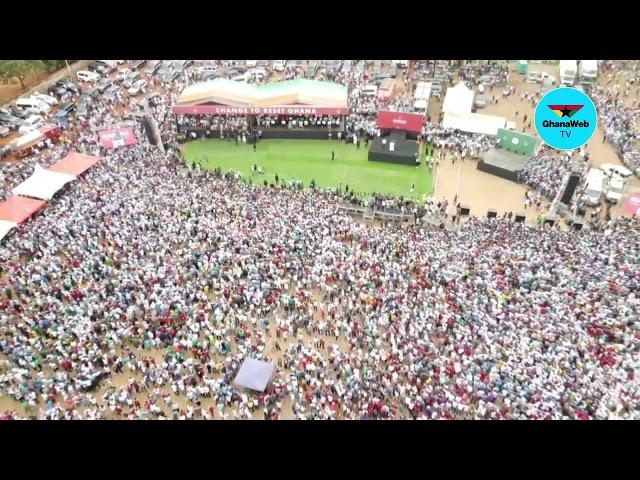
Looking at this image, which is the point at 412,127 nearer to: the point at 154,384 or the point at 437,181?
the point at 437,181

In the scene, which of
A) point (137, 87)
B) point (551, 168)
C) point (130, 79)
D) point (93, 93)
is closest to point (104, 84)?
point (93, 93)

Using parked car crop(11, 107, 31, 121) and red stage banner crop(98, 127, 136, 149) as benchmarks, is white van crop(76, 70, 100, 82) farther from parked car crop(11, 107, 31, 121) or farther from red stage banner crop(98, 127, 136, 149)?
red stage banner crop(98, 127, 136, 149)

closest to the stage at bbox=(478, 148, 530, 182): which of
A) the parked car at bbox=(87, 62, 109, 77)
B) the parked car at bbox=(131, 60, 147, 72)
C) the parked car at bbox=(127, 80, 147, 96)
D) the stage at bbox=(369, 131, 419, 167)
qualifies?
the stage at bbox=(369, 131, 419, 167)

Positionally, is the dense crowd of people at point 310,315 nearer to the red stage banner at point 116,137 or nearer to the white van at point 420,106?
the red stage banner at point 116,137

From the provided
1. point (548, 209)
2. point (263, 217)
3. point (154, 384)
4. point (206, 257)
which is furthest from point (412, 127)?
point (154, 384)

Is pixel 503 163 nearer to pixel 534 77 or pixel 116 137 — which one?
pixel 534 77

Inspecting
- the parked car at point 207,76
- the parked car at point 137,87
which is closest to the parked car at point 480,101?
the parked car at point 207,76
